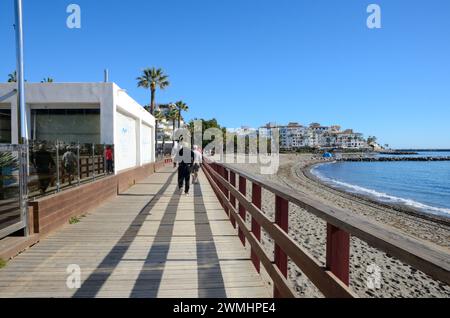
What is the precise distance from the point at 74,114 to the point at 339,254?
16.8m

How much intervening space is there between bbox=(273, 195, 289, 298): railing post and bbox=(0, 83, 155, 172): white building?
39.2ft

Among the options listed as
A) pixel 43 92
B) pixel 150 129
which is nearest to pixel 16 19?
pixel 43 92

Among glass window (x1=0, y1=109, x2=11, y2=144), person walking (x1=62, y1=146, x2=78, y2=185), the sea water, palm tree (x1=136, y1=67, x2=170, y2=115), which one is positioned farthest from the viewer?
palm tree (x1=136, y1=67, x2=170, y2=115)

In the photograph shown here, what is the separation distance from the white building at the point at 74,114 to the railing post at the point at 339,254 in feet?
43.6

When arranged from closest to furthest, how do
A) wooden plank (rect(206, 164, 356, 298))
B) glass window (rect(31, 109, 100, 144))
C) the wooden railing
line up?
1. the wooden railing
2. wooden plank (rect(206, 164, 356, 298))
3. glass window (rect(31, 109, 100, 144))

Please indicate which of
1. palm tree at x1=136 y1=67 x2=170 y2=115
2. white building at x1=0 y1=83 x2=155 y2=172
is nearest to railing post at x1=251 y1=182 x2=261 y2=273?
white building at x1=0 y1=83 x2=155 y2=172

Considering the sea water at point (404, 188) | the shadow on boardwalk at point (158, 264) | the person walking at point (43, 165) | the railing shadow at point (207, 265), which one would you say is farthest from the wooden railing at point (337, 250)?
the sea water at point (404, 188)

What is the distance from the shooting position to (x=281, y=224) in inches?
148

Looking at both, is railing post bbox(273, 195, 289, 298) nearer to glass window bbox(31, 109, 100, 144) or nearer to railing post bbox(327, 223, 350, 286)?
railing post bbox(327, 223, 350, 286)

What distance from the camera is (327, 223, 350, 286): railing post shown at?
233 centimetres

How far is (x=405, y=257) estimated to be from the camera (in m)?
1.66

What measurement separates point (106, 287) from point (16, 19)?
1191 centimetres

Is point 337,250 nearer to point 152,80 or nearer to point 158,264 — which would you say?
point 158,264

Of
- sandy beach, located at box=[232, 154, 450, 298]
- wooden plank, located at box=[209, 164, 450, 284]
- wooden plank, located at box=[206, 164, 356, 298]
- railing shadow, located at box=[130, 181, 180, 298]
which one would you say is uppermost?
wooden plank, located at box=[209, 164, 450, 284]
